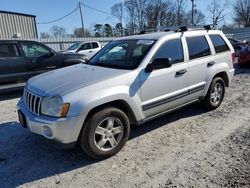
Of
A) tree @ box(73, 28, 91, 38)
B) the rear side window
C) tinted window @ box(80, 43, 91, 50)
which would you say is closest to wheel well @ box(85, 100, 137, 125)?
the rear side window

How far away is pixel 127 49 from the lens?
4633 millimetres

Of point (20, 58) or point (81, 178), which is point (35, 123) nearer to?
point (81, 178)

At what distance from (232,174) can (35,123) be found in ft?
8.65

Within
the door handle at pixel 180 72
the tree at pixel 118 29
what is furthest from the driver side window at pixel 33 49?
the tree at pixel 118 29

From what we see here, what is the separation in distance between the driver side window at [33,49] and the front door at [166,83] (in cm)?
512

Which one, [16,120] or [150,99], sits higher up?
[150,99]

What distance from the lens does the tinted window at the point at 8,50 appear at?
747 cm

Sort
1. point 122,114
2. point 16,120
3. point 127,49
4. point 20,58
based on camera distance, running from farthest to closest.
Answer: point 20,58 < point 16,120 < point 127,49 < point 122,114

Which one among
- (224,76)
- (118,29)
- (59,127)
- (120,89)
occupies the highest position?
(118,29)

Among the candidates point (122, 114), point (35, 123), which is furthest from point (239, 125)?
point (35, 123)

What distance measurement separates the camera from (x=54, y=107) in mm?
3293

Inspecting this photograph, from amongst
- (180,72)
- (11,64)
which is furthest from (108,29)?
(180,72)

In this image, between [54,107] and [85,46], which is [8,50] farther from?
[85,46]

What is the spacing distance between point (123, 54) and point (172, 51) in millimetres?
888
